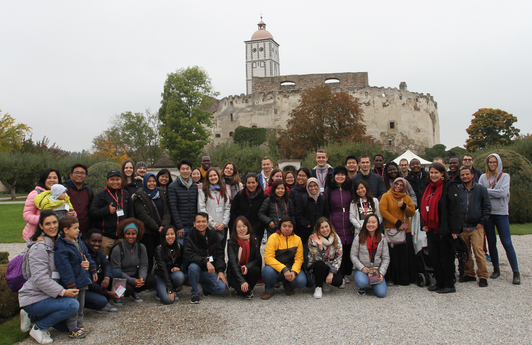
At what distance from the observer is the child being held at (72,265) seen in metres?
4.14

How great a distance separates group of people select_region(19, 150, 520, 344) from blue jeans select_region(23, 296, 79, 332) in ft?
0.99

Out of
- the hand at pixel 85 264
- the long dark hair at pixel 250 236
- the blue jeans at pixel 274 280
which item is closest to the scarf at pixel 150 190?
the long dark hair at pixel 250 236

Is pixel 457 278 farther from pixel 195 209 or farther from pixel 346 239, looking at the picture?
pixel 195 209

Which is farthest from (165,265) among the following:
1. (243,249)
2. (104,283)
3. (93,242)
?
(243,249)

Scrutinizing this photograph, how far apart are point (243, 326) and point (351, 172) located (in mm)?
3361

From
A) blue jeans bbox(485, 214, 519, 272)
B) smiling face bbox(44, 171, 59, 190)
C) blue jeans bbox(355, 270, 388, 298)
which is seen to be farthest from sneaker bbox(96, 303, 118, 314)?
blue jeans bbox(485, 214, 519, 272)

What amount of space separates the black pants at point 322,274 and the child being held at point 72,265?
296 cm

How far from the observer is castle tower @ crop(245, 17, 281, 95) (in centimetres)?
6931

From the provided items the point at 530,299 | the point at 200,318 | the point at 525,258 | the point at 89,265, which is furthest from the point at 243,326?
the point at 525,258

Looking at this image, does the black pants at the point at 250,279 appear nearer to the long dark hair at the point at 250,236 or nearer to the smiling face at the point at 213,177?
the long dark hair at the point at 250,236

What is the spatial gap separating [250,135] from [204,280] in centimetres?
3865

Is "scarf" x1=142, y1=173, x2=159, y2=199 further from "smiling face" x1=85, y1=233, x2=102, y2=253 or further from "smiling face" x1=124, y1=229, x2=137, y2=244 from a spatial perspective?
"smiling face" x1=85, y1=233, x2=102, y2=253

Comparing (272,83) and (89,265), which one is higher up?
(272,83)

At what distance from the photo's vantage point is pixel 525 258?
23.1ft
